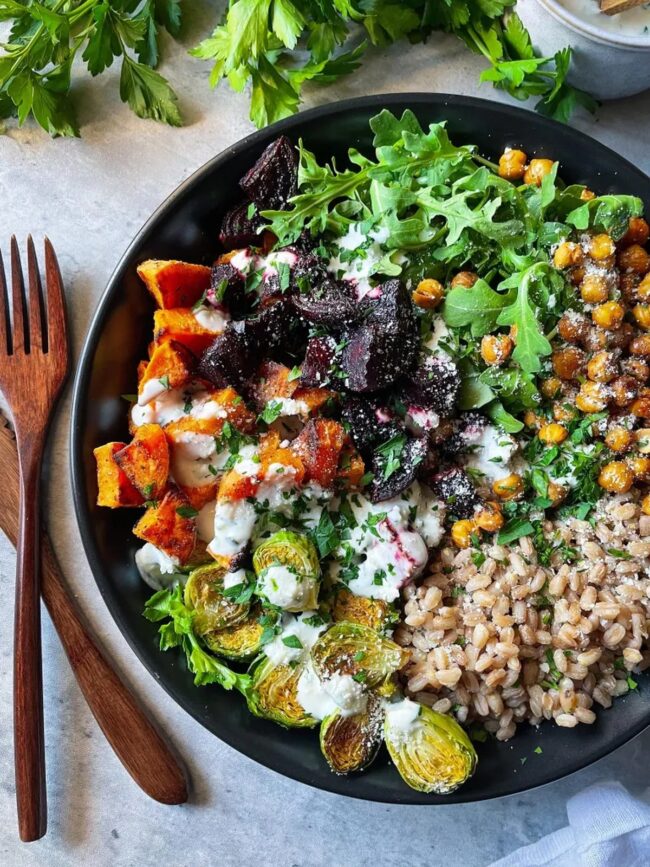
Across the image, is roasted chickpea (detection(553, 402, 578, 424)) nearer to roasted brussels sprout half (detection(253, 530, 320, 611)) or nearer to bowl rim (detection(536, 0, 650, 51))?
roasted brussels sprout half (detection(253, 530, 320, 611))

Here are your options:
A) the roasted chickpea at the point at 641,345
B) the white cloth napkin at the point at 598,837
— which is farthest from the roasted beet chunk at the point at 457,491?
the white cloth napkin at the point at 598,837

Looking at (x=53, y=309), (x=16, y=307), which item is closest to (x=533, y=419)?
(x=53, y=309)

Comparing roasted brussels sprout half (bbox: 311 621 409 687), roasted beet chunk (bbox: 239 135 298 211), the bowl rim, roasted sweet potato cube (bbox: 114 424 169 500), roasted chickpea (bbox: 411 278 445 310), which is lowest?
roasted brussels sprout half (bbox: 311 621 409 687)

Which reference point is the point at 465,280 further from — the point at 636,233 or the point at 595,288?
the point at 636,233

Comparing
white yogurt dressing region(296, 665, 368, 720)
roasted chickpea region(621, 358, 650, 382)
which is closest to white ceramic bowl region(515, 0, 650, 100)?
roasted chickpea region(621, 358, 650, 382)

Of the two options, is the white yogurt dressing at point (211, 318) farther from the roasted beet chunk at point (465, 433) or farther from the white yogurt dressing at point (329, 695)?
the white yogurt dressing at point (329, 695)

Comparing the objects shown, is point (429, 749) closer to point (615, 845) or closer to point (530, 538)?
point (530, 538)
